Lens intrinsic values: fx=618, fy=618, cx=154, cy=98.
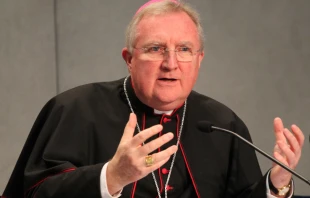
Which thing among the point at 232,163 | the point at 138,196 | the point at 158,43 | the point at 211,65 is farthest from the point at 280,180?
the point at 211,65

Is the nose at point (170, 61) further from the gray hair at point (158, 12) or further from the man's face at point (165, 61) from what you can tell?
the gray hair at point (158, 12)

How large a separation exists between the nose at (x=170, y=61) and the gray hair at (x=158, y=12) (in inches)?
7.3

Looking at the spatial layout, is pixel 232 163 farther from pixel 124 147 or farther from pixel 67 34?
pixel 67 34

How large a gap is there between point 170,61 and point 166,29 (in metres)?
0.15

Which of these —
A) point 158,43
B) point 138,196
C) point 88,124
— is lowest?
point 138,196

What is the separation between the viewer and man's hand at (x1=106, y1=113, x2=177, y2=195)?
2.14 meters

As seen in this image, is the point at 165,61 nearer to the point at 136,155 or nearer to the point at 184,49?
the point at 184,49

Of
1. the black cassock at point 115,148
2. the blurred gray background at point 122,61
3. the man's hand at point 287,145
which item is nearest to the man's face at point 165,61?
the black cassock at point 115,148

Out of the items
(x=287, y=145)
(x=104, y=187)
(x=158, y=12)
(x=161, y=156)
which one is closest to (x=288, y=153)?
(x=287, y=145)

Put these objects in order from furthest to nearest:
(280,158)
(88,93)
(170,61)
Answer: (88,93)
(170,61)
(280,158)

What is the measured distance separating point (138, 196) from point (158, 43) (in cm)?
68

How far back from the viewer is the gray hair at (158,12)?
2799 mm

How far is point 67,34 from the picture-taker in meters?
4.20

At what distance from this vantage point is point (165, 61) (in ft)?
8.94
